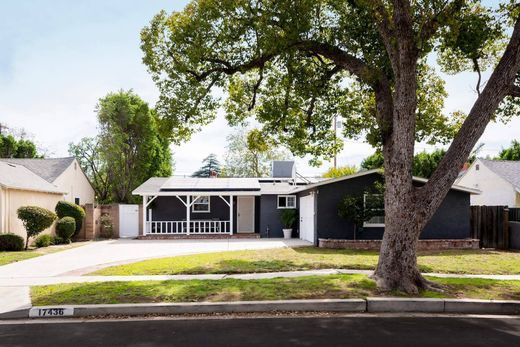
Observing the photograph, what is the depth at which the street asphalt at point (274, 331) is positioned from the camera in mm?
6301

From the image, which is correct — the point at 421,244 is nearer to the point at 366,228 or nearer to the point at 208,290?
the point at 366,228

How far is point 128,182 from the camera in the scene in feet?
126

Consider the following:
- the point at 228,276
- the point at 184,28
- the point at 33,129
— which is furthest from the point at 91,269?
the point at 33,129

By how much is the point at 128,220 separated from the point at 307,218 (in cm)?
1164

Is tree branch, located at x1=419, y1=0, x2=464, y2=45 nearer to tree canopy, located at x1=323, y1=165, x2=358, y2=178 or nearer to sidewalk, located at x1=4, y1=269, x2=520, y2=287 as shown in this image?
sidewalk, located at x1=4, y1=269, x2=520, y2=287

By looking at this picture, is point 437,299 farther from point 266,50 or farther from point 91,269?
point 91,269

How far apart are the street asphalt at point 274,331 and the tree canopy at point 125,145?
30.4m

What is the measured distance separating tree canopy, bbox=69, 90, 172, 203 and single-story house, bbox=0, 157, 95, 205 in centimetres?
646

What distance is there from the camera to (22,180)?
72.8ft

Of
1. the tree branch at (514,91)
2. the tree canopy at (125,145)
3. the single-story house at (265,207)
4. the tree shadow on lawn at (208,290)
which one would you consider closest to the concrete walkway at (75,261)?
the tree shadow on lawn at (208,290)

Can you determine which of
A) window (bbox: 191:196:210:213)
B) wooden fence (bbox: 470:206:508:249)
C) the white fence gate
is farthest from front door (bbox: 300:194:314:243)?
the white fence gate

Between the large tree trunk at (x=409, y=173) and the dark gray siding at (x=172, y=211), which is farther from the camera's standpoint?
the dark gray siding at (x=172, y=211)

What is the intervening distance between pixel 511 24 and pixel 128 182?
3216cm

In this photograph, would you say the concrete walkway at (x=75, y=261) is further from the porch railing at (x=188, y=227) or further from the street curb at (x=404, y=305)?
the street curb at (x=404, y=305)
